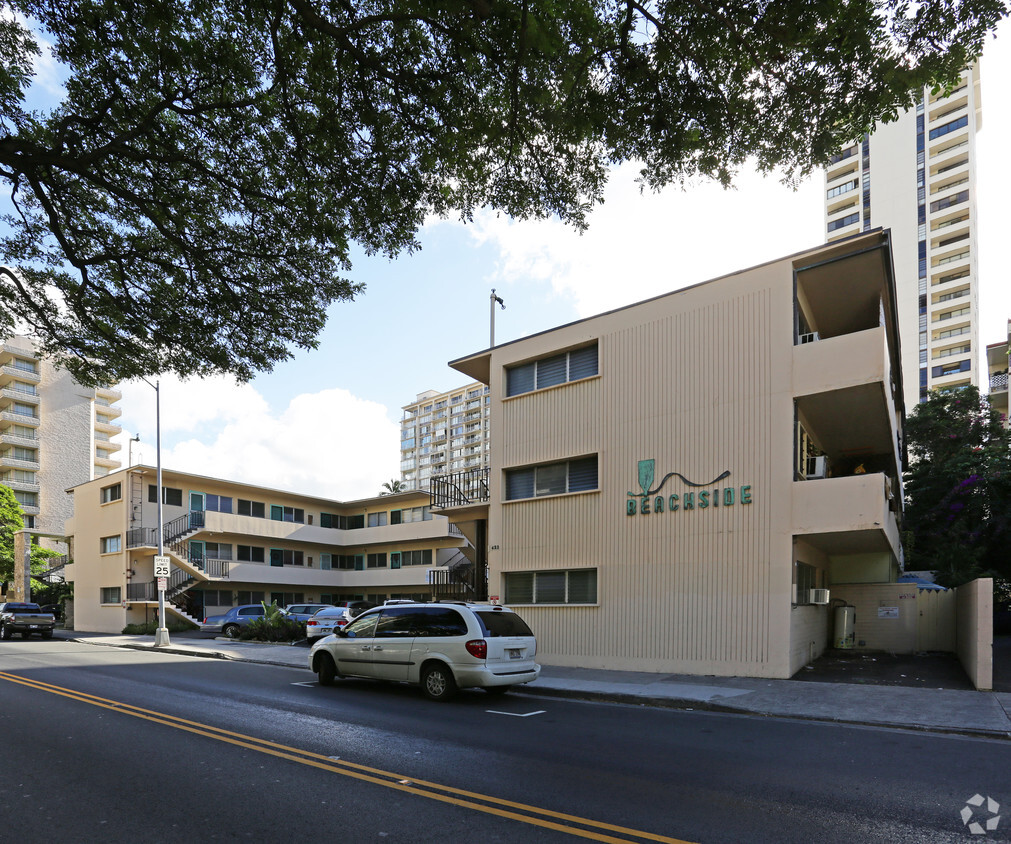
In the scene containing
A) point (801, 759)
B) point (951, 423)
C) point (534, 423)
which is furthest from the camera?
point (951, 423)

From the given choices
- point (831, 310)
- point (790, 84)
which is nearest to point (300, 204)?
point (790, 84)

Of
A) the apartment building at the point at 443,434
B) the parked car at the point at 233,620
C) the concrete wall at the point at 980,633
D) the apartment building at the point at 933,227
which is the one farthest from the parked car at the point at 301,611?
the apartment building at the point at 443,434

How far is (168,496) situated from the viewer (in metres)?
38.4

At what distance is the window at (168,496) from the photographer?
3794 cm

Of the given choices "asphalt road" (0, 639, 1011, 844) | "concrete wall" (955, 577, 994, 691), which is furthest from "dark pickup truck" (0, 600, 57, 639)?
"concrete wall" (955, 577, 994, 691)

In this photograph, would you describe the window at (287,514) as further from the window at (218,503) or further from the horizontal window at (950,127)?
the horizontal window at (950,127)

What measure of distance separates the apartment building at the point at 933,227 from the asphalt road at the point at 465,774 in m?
71.8

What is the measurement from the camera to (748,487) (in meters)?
15.1

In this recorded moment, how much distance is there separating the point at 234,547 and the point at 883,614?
33247 mm

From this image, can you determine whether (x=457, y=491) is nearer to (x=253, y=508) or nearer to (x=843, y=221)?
(x=253, y=508)

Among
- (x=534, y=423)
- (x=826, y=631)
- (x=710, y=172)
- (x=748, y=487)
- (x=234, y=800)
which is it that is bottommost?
(x=826, y=631)

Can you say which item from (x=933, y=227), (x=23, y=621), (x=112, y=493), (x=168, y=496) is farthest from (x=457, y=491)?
(x=933, y=227)

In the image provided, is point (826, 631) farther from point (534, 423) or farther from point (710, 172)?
point (710, 172)

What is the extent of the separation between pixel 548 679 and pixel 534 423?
7063mm
